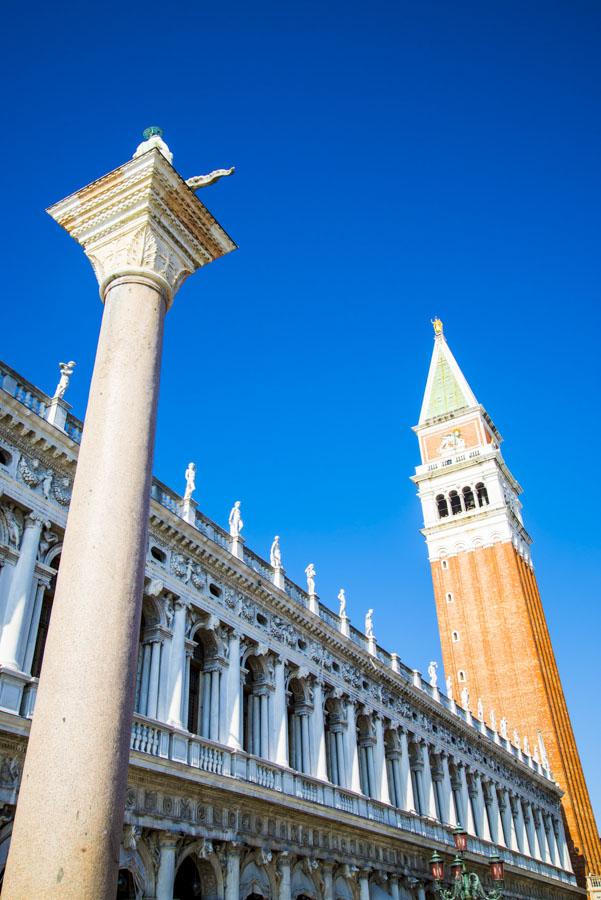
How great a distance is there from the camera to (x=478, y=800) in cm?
3472

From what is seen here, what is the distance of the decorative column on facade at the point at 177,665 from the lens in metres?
17.0

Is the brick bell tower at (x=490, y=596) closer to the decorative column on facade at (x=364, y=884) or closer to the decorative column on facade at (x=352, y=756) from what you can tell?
the decorative column on facade at (x=352, y=756)

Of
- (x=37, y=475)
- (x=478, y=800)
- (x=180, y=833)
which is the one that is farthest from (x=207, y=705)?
(x=478, y=800)

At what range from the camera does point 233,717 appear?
18953mm

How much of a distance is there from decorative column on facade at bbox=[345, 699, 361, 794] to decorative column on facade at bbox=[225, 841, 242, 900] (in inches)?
282

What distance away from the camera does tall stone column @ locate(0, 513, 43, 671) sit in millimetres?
13562

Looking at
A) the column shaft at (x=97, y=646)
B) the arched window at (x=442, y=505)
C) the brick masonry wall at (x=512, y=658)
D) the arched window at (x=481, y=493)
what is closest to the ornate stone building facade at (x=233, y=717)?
the column shaft at (x=97, y=646)

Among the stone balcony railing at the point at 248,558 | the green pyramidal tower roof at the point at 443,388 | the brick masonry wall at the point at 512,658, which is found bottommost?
the stone balcony railing at the point at 248,558

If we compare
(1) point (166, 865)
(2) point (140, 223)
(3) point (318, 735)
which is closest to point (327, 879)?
(3) point (318, 735)

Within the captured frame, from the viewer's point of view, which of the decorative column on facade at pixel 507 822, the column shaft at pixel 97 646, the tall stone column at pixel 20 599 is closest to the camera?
the column shaft at pixel 97 646

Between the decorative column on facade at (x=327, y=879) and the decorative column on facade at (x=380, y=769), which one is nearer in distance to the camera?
the decorative column on facade at (x=327, y=879)

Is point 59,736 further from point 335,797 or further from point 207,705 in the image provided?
point 335,797

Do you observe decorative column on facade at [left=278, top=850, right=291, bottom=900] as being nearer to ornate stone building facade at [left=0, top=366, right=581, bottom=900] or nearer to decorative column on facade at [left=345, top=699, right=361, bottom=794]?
ornate stone building facade at [left=0, top=366, right=581, bottom=900]

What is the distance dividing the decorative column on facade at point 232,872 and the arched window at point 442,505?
4473cm
